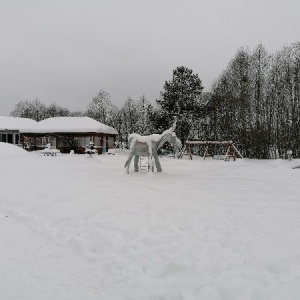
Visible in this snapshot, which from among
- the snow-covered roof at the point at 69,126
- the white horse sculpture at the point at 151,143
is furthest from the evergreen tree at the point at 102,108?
the white horse sculpture at the point at 151,143

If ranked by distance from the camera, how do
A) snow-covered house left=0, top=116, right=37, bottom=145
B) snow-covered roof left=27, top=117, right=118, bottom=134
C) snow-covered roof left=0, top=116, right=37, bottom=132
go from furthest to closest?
snow-covered roof left=0, top=116, right=37, bottom=132
snow-covered house left=0, top=116, right=37, bottom=145
snow-covered roof left=27, top=117, right=118, bottom=134

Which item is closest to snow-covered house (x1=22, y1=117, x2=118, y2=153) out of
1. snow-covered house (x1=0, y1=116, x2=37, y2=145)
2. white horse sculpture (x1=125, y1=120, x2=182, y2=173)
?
snow-covered house (x1=0, y1=116, x2=37, y2=145)

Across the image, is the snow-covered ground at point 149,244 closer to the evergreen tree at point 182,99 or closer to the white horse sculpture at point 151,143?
the white horse sculpture at point 151,143

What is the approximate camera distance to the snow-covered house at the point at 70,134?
3659 cm

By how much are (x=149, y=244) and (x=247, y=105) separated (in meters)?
27.3

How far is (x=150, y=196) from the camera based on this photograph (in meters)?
8.14

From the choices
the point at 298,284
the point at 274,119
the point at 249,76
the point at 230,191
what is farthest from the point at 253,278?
the point at 249,76

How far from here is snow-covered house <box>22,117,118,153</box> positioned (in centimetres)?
3659

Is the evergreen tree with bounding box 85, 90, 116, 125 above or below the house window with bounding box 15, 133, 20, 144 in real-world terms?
above

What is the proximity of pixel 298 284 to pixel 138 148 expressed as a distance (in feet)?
33.2

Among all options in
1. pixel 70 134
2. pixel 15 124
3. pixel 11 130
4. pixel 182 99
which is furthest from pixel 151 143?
pixel 15 124

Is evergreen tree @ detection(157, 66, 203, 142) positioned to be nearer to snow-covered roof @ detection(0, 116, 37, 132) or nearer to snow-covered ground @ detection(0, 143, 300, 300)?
snow-covered roof @ detection(0, 116, 37, 132)

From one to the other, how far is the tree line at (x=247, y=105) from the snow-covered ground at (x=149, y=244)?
19.5 meters

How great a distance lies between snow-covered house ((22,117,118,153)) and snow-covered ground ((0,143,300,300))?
91.6 feet
